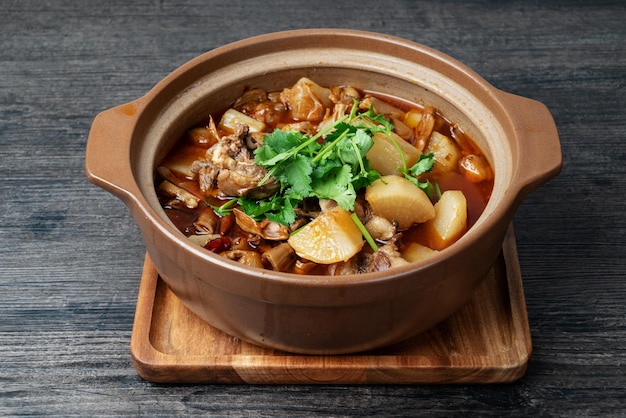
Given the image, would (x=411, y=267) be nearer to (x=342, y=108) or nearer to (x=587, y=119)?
(x=342, y=108)

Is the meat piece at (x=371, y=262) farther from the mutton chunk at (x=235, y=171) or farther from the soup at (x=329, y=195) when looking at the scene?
the mutton chunk at (x=235, y=171)

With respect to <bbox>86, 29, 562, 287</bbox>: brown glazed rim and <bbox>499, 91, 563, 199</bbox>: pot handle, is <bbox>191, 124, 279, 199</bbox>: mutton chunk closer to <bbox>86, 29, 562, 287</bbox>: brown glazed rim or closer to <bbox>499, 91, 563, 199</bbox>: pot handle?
<bbox>86, 29, 562, 287</bbox>: brown glazed rim

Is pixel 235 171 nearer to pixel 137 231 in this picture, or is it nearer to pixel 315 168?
pixel 315 168

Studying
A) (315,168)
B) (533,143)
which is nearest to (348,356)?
(315,168)

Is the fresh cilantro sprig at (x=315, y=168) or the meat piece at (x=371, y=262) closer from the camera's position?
the meat piece at (x=371, y=262)

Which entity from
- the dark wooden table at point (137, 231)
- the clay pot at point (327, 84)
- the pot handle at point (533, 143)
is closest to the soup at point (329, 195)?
the clay pot at point (327, 84)

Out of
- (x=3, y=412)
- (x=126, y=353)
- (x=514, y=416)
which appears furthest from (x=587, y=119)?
(x=3, y=412)
